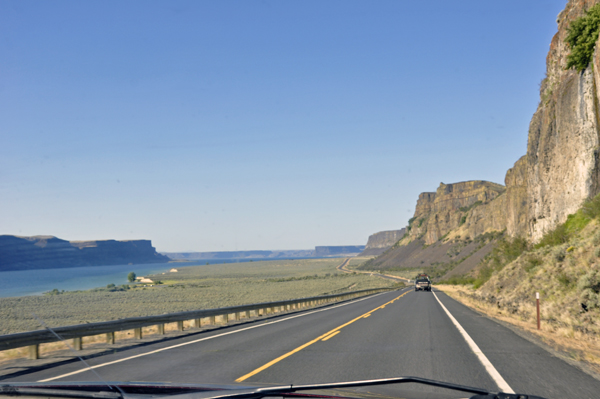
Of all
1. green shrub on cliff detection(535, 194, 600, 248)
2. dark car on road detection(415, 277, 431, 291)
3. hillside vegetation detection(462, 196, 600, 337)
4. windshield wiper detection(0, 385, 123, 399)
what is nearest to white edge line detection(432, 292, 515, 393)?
hillside vegetation detection(462, 196, 600, 337)

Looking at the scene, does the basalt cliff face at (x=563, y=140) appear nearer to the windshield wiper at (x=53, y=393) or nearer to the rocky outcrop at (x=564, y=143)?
the rocky outcrop at (x=564, y=143)

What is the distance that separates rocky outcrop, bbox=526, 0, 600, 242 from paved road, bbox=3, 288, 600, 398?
17681 millimetres

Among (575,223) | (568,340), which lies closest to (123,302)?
(575,223)

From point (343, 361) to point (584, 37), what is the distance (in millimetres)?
29225

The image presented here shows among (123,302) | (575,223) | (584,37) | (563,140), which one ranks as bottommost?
(123,302)

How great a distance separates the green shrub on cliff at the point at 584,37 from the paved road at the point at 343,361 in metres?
22.8

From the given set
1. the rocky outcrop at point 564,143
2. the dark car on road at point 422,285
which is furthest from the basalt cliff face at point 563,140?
the dark car on road at point 422,285

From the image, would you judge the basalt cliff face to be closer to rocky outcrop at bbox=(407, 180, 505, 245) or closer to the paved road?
the paved road

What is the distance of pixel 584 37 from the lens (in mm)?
28188

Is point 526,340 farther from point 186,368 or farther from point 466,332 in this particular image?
point 186,368

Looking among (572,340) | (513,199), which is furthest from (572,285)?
(513,199)

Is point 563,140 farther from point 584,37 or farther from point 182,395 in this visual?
point 182,395

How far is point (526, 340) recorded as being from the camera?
38.0 feet

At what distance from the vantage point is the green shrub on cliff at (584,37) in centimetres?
2734
